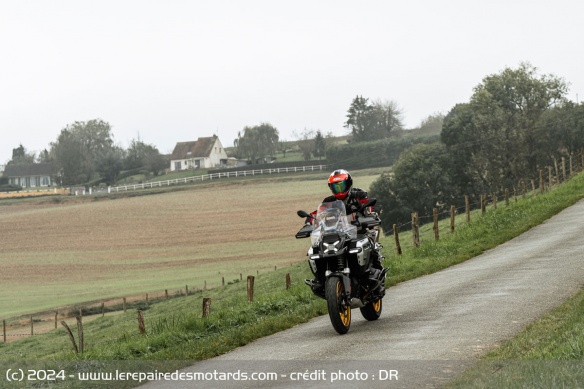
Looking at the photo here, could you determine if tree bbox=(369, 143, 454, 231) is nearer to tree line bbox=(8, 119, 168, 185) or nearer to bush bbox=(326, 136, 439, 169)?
bush bbox=(326, 136, 439, 169)

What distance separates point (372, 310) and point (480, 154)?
7118 centimetres

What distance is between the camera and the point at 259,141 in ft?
543

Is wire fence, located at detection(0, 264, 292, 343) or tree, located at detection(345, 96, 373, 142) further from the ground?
tree, located at detection(345, 96, 373, 142)

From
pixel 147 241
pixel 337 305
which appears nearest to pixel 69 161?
pixel 147 241

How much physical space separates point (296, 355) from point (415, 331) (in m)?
2.26

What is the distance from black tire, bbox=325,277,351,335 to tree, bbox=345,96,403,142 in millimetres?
140888

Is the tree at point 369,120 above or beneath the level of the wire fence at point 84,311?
above

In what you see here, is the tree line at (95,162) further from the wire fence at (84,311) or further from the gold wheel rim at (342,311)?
the gold wheel rim at (342,311)

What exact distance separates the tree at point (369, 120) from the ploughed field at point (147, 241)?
118ft

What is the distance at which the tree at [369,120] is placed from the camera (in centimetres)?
15762

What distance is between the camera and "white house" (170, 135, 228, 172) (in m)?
160

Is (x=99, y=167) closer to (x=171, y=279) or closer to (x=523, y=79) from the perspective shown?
(x=523, y=79)

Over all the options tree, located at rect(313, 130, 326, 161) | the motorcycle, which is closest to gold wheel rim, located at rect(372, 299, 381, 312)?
the motorcycle

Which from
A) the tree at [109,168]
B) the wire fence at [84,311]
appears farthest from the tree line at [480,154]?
the tree at [109,168]
